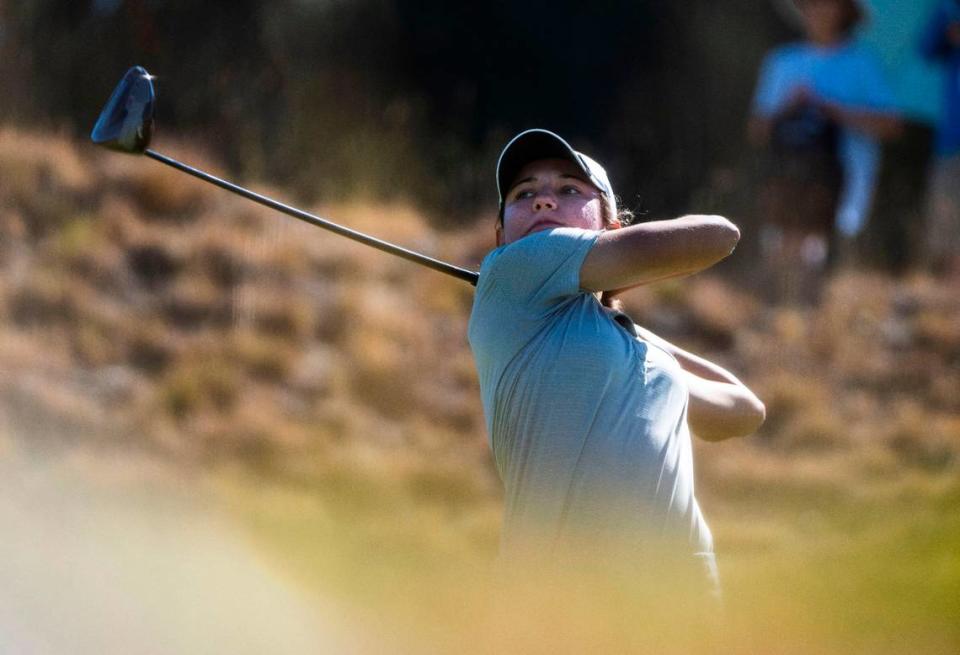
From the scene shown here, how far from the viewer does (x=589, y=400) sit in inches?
57.9

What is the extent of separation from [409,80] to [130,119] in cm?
443

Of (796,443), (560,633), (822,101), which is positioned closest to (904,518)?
(796,443)

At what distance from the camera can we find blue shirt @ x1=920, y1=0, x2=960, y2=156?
5.92 m

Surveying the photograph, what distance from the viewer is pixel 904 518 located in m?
3.88

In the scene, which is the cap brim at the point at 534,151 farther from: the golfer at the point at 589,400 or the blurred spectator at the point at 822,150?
the blurred spectator at the point at 822,150

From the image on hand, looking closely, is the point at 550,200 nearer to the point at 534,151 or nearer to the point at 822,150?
the point at 534,151

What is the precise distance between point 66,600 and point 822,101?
172 inches

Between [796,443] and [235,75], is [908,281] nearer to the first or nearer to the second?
[796,443]

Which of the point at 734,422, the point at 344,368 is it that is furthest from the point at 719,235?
the point at 344,368

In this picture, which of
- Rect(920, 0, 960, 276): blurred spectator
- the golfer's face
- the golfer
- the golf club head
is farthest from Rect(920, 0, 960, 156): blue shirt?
the golfer

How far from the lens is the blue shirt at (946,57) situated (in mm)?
5922

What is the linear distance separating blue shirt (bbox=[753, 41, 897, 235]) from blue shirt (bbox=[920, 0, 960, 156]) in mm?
204

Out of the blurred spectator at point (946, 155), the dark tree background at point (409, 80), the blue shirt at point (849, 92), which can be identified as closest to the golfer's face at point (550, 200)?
the dark tree background at point (409, 80)

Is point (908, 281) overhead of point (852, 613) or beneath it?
overhead
